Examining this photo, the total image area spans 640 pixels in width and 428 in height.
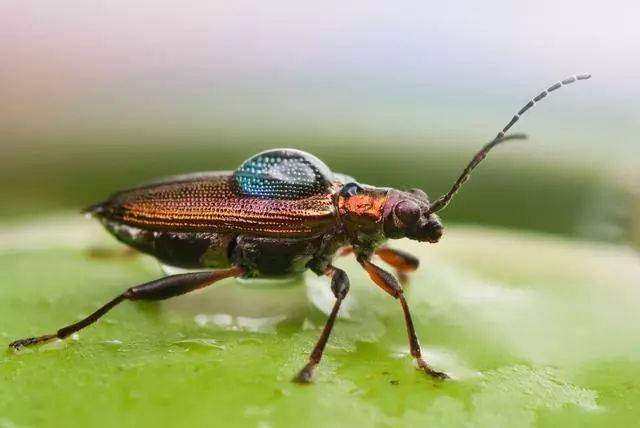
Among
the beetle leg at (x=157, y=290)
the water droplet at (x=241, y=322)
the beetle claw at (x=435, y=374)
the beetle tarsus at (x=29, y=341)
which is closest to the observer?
the beetle claw at (x=435, y=374)

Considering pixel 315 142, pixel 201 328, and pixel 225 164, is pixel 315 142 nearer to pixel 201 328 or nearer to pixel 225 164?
pixel 225 164

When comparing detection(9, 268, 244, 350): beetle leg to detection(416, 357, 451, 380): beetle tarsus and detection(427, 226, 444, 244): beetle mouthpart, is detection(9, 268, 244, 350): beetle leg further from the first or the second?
detection(416, 357, 451, 380): beetle tarsus

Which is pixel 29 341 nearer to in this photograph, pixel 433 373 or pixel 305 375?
pixel 305 375

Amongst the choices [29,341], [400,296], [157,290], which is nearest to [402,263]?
[400,296]

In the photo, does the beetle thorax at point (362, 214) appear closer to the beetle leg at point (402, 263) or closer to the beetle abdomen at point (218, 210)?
the beetle abdomen at point (218, 210)

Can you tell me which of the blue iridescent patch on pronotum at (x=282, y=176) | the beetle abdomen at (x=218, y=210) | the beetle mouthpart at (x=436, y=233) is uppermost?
the blue iridescent patch on pronotum at (x=282, y=176)

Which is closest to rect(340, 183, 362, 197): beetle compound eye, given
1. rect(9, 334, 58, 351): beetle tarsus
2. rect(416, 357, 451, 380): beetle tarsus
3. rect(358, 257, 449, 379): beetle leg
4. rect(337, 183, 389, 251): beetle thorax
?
rect(337, 183, 389, 251): beetle thorax

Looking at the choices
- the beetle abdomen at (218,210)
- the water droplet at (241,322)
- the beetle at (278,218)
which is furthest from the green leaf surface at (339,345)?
the beetle abdomen at (218,210)
